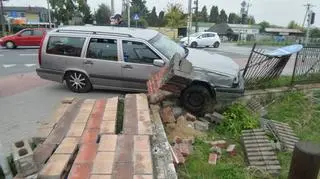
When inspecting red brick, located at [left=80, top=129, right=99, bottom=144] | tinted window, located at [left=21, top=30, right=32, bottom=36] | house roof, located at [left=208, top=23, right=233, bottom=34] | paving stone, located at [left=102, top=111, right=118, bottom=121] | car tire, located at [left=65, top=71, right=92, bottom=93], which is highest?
house roof, located at [left=208, top=23, right=233, bottom=34]

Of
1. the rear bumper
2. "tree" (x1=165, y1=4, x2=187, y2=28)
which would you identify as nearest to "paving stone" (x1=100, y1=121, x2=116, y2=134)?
the rear bumper

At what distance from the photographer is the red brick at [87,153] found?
283cm

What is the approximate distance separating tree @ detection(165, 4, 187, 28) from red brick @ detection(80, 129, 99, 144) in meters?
50.3

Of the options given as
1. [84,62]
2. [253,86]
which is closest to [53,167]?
[84,62]

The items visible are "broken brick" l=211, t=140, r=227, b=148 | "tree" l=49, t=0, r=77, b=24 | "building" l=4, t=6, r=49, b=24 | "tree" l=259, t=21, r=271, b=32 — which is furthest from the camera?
"tree" l=259, t=21, r=271, b=32

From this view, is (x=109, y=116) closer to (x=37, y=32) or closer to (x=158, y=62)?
(x=158, y=62)

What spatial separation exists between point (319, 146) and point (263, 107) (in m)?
4.23

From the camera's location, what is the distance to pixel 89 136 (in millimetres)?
3387

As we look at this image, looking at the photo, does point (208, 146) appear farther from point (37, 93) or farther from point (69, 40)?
point (37, 93)

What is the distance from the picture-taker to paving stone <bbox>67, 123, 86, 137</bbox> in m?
3.45

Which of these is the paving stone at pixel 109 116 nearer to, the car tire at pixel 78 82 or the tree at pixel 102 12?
the car tire at pixel 78 82

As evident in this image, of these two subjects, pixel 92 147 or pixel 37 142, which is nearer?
pixel 92 147

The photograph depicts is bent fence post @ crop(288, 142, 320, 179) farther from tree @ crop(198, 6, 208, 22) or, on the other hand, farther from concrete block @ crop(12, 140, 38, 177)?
tree @ crop(198, 6, 208, 22)

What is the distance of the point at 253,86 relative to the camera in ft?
25.4
